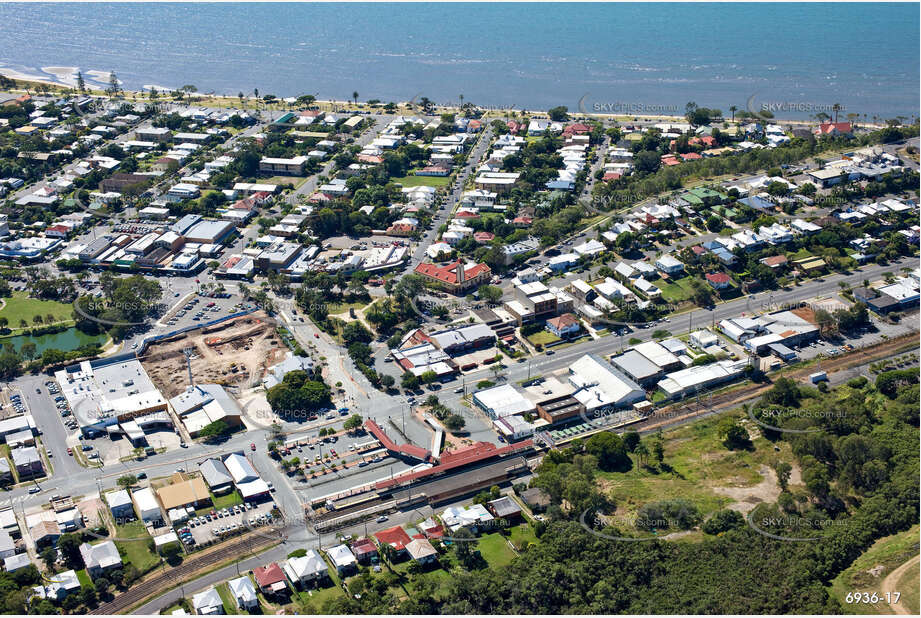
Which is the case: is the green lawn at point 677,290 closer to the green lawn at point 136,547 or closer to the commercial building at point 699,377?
the commercial building at point 699,377

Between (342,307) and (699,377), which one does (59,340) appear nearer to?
(342,307)

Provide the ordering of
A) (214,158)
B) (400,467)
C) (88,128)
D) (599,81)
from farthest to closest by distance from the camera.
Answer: (599,81) → (88,128) → (214,158) → (400,467)

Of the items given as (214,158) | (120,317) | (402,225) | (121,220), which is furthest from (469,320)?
(214,158)

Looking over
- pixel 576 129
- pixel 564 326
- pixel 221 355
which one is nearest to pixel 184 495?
pixel 221 355

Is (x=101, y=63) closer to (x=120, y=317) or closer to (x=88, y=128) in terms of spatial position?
(x=88, y=128)

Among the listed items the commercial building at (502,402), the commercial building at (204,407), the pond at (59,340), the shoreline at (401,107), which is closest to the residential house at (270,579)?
the commercial building at (204,407)

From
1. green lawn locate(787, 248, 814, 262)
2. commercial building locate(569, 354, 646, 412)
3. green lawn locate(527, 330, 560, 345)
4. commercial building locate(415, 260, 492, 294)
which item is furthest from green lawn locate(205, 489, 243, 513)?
green lawn locate(787, 248, 814, 262)

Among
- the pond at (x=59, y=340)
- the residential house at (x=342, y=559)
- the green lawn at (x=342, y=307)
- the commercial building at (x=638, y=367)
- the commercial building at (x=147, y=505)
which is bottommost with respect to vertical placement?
the pond at (x=59, y=340)
